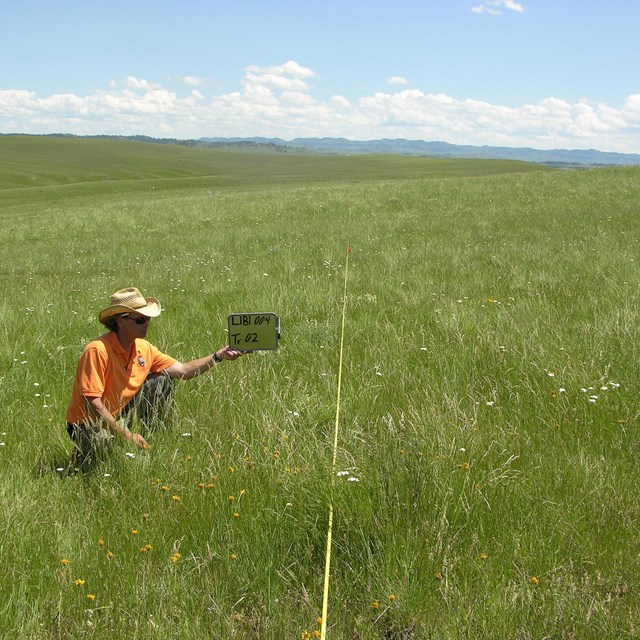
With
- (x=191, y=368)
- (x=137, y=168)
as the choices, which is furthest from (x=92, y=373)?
(x=137, y=168)

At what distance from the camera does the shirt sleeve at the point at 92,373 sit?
13.3ft

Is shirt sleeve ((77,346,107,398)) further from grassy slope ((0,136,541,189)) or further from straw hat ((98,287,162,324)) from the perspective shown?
grassy slope ((0,136,541,189))

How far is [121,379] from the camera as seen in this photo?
4.36 meters

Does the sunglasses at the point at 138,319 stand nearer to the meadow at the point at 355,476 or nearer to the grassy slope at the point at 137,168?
the meadow at the point at 355,476

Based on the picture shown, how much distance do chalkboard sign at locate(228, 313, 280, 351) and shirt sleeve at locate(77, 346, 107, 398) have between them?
93cm

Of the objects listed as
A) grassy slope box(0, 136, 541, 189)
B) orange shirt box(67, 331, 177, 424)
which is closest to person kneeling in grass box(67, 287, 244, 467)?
orange shirt box(67, 331, 177, 424)

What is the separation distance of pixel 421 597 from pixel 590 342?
12.3ft

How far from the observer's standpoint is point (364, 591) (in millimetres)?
2645

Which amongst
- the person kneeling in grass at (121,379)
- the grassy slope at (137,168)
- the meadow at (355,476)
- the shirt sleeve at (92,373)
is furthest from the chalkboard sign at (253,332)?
the grassy slope at (137,168)

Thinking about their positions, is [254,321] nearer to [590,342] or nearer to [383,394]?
[383,394]

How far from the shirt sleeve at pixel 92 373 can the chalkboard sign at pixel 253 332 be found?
3.05ft

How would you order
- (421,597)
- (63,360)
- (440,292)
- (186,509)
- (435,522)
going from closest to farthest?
(421,597)
(435,522)
(186,509)
(63,360)
(440,292)

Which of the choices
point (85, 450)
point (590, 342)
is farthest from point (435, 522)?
point (590, 342)

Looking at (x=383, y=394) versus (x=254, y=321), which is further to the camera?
(x=383, y=394)
